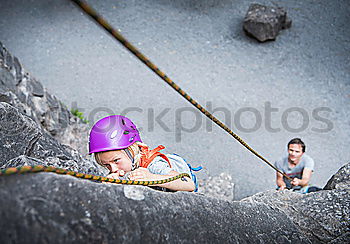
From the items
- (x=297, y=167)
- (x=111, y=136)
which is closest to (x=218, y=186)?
(x=297, y=167)

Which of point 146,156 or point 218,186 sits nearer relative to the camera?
point 146,156

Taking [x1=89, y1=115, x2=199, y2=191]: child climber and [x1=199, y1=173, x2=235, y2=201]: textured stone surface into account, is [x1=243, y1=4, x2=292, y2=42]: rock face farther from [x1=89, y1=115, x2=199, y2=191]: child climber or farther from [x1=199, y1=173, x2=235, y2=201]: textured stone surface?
[x1=89, y1=115, x2=199, y2=191]: child climber

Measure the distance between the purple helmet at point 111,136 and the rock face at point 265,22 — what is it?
5445 millimetres

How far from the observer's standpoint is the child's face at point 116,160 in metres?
2.03

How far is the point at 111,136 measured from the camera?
2.05 meters

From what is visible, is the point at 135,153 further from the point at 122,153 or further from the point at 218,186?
the point at 218,186

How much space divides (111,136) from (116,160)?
0.14m

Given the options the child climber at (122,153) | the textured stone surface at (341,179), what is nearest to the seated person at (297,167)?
the textured stone surface at (341,179)

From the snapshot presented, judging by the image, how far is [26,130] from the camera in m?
2.47

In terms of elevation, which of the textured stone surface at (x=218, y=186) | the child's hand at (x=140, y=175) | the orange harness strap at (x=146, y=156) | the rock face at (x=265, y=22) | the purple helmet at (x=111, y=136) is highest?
the rock face at (x=265, y=22)

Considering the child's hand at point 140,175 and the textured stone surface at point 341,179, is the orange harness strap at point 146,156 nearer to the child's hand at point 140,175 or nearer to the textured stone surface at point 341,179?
the child's hand at point 140,175

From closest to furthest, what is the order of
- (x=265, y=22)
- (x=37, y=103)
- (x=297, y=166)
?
(x=297, y=166), (x=37, y=103), (x=265, y=22)

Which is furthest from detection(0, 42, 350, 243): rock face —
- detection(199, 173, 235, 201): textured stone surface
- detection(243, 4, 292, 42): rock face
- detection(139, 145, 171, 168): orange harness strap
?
detection(243, 4, 292, 42): rock face

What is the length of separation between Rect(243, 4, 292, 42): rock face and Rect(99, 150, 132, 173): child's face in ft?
18.3
